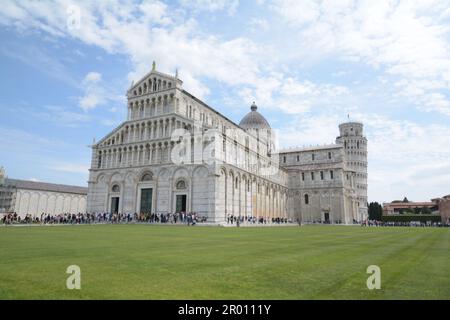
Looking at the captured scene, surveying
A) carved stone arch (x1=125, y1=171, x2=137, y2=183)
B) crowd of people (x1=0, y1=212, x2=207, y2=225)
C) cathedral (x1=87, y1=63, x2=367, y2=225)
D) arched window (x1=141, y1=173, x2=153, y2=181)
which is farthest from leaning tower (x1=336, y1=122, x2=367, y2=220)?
carved stone arch (x1=125, y1=171, x2=137, y2=183)

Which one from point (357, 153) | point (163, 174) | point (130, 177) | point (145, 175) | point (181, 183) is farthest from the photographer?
point (357, 153)

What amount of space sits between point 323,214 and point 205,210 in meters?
40.5

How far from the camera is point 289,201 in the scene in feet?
241

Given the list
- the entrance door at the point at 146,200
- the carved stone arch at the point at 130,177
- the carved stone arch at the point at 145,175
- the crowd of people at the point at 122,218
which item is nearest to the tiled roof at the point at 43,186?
the crowd of people at the point at 122,218

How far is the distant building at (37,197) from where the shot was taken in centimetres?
6269

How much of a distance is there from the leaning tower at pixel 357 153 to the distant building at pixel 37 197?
7341 centimetres

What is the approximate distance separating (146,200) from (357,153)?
6926cm

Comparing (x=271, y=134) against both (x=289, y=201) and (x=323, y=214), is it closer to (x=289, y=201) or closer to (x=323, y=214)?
(x=289, y=201)

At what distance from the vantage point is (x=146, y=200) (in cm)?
4494

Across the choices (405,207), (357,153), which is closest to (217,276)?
(357,153)

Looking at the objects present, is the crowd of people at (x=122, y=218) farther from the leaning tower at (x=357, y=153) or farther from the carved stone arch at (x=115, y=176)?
the leaning tower at (x=357, y=153)

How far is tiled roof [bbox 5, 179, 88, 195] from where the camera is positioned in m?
65.1

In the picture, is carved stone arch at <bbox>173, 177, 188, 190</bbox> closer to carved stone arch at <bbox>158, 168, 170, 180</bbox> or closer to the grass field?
carved stone arch at <bbox>158, 168, 170, 180</bbox>

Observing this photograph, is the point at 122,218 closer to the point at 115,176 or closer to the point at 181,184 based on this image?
the point at 115,176
